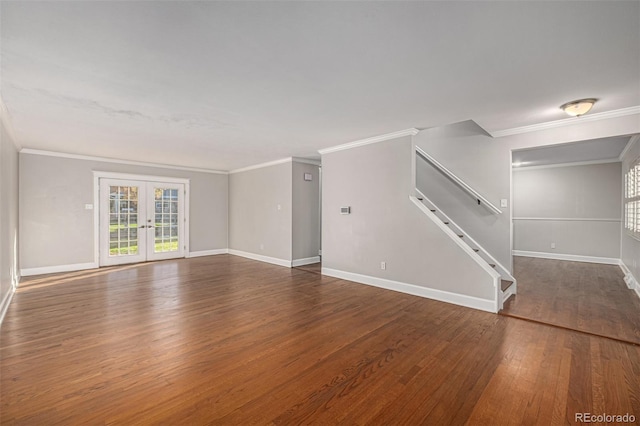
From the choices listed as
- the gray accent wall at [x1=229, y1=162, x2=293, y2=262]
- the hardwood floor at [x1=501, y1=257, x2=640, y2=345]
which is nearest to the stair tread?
the hardwood floor at [x1=501, y1=257, x2=640, y2=345]

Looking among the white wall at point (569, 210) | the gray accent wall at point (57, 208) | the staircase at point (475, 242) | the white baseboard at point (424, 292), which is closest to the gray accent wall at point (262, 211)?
the white baseboard at point (424, 292)

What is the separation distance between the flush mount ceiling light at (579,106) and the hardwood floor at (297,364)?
7.86 feet

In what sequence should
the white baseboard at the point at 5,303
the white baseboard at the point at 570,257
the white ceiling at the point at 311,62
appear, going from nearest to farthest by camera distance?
the white ceiling at the point at 311,62, the white baseboard at the point at 5,303, the white baseboard at the point at 570,257

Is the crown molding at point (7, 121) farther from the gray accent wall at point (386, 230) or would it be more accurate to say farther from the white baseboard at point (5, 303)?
the gray accent wall at point (386, 230)

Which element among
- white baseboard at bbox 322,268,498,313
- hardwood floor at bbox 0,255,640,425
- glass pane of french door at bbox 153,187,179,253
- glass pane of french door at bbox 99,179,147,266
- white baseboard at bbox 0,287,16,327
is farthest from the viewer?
glass pane of french door at bbox 153,187,179,253

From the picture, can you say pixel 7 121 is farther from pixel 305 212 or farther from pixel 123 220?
pixel 305 212

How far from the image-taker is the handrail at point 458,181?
4.49 metres

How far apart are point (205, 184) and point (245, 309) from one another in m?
5.42

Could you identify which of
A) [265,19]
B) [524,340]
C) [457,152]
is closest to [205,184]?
[457,152]

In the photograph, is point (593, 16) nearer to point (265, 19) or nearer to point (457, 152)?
point (265, 19)

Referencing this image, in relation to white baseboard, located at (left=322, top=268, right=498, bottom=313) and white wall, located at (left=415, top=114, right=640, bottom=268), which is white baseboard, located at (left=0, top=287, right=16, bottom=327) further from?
white wall, located at (left=415, top=114, right=640, bottom=268)

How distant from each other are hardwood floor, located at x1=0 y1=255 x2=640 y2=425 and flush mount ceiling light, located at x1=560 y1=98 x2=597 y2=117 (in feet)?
7.86

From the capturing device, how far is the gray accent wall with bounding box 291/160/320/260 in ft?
21.5

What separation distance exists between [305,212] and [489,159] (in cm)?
388
